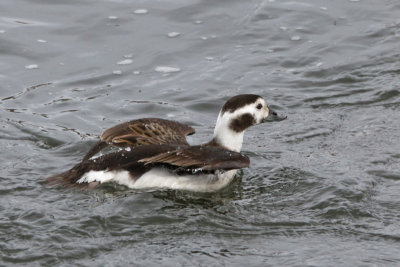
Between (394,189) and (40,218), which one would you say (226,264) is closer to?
(40,218)

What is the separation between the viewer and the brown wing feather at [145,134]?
29.7ft

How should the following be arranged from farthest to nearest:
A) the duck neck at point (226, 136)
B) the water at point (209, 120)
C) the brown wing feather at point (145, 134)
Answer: the duck neck at point (226, 136), the brown wing feather at point (145, 134), the water at point (209, 120)

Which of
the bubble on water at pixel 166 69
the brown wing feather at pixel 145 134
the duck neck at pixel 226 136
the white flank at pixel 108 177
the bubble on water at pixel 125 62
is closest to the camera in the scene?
the white flank at pixel 108 177

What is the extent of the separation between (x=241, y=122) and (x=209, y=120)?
2032 millimetres

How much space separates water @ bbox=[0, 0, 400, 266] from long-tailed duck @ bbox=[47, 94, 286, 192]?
0.14 m

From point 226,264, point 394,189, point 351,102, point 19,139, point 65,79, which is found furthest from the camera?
point 65,79

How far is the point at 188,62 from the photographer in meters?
12.9

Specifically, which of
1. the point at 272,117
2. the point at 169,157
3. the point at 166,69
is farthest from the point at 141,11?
the point at 169,157

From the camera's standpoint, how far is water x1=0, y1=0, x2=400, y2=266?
25.0 feet

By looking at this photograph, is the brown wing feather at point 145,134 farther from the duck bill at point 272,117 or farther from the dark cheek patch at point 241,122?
the duck bill at point 272,117

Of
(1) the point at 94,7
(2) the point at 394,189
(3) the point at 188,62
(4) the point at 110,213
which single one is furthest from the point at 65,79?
(2) the point at 394,189

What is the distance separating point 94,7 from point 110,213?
7.05 meters

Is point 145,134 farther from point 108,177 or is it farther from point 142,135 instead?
point 108,177

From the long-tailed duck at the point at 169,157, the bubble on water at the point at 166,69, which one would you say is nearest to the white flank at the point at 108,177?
the long-tailed duck at the point at 169,157
